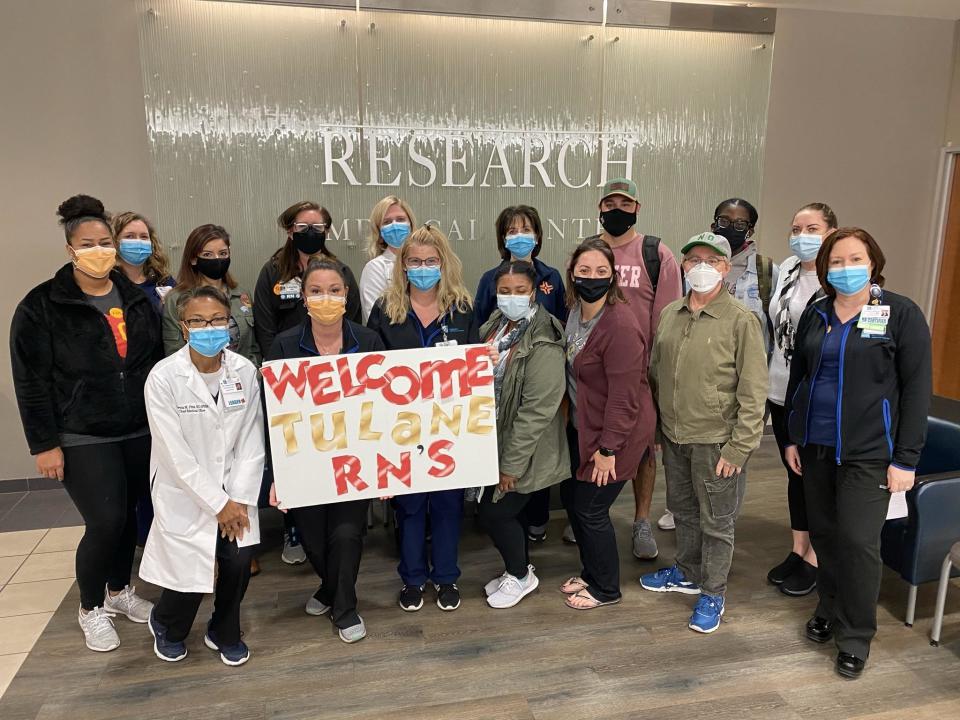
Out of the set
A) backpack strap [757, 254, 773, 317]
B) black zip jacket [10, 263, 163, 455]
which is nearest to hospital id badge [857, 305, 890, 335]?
backpack strap [757, 254, 773, 317]

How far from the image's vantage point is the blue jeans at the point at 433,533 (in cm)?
276

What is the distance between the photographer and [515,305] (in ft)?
8.50

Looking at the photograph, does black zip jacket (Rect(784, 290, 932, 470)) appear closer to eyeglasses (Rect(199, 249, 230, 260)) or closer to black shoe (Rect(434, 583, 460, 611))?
black shoe (Rect(434, 583, 460, 611))

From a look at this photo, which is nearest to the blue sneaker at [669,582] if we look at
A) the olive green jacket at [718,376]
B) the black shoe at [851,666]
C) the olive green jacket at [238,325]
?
the black shoe at [851,666]

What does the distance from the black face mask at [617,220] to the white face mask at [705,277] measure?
70 centimetres

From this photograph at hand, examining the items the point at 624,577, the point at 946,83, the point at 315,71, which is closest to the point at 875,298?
the point at 624,577

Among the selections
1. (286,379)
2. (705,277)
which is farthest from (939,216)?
(286,379)

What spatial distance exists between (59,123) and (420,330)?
9.23ft

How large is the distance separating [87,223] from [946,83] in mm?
5972

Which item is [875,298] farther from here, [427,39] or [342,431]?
[427,39]

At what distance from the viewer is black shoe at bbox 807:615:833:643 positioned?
2607 mm

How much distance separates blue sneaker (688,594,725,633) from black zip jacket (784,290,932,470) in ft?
2.62

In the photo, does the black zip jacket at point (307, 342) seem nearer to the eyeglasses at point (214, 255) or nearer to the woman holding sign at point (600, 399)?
the eyeglasses at point (214, 255)

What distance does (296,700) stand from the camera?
→ 2.29 metres
